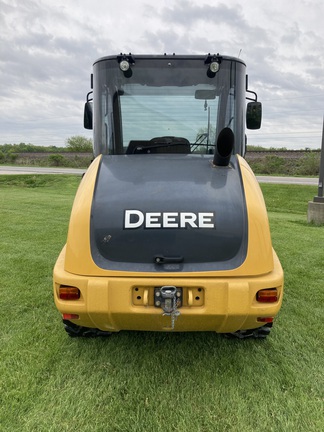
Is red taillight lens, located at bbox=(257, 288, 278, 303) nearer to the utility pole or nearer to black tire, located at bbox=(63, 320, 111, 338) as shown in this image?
black tire, located at bbox=(63, 320, 111, 338)

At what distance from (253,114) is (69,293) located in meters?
2.42

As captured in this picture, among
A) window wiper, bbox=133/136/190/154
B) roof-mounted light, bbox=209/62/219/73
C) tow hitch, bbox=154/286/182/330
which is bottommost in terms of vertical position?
tow hitch, bbox=154/286/182/330

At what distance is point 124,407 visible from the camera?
7.38 ft

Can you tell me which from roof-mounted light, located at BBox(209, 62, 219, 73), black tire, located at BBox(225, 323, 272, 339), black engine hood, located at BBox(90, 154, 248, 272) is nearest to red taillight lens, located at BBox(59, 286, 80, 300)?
black engine hood, located at BBox(90, 154, 248, 272)

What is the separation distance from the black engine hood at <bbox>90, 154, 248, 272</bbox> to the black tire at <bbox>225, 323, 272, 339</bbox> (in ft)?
2.85

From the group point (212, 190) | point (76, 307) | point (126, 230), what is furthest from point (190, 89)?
point (76, 307)

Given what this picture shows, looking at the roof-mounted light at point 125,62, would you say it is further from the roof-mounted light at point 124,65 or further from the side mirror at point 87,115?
the side mirror at point 87,115

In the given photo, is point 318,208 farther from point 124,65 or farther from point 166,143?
point 124,65

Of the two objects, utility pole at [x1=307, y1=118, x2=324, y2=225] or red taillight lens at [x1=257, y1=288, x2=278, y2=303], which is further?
utility pole at [x1=307, y1=118, x2=324, y2=225]

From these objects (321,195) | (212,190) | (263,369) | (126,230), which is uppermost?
(212,190)

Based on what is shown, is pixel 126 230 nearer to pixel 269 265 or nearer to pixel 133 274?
pixel 133 274

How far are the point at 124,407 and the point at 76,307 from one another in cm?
72

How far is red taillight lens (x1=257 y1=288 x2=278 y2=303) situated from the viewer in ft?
7.27

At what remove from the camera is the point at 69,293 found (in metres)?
2.26
